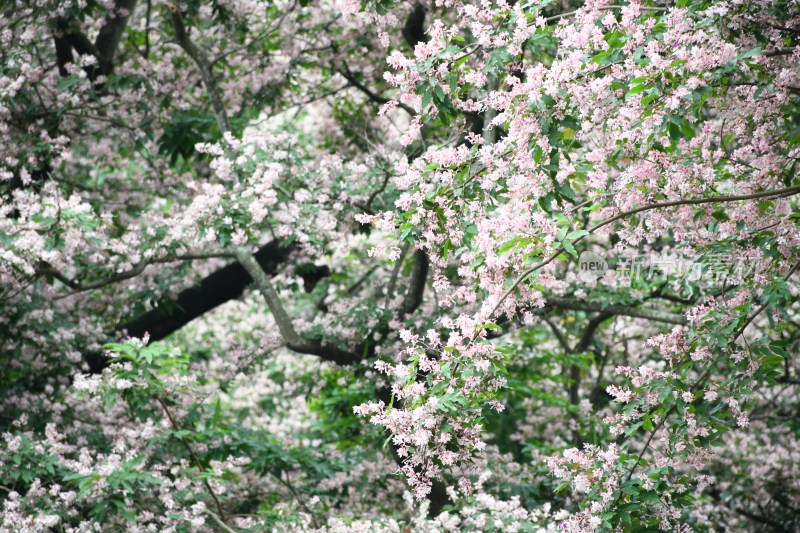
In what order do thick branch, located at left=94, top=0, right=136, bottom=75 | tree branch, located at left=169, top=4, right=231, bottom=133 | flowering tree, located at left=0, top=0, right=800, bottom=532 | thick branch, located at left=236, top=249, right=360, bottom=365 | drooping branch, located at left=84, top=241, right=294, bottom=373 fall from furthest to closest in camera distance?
1. drooping branch, located at left=84, top=241, right=294, bottom=373
2. thick branch, located at left=94, top=0, right=136, bottom=75
3. tree branch, located at left=169, top=4, right=231, bottom=133
4. thick branch, located at left=236, top=249, right=360, bottom=365
5. flowering tree, located at left=0, top=0, right=800, bottom=532

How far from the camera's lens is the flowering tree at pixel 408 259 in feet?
12.4

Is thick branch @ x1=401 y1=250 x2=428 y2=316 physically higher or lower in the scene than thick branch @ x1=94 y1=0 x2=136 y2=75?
lower

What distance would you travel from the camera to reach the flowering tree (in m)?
3.79

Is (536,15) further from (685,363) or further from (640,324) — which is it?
(640,324)

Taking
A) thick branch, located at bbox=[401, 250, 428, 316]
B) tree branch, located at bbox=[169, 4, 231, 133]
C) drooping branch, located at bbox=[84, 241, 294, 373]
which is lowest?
thick branch, located at bbox=[401, 250, 428, 316]

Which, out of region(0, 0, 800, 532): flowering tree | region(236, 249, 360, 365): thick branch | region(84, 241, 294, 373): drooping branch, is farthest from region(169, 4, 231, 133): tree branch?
region(84, 241, 294, 373): drooping branch

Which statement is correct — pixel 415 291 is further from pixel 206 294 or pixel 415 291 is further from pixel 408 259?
pixel 206 294

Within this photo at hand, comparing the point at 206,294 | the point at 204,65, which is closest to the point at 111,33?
the point at 204,65

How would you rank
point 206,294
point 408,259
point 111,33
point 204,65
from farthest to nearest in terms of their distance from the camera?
point 408,259 < point 206,294 < point 111,33 < point 204,65

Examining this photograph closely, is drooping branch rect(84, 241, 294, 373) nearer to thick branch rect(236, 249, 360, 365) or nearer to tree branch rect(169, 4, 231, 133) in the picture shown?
thick branch rect(236, 249, 360, 365)

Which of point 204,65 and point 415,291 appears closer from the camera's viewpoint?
point 415,291

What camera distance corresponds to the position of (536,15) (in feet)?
13.1

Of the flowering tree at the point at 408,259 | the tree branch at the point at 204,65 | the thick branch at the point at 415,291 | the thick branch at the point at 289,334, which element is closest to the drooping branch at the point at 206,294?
the flowering tree at the point at 408,259

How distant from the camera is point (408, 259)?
8695 mm
